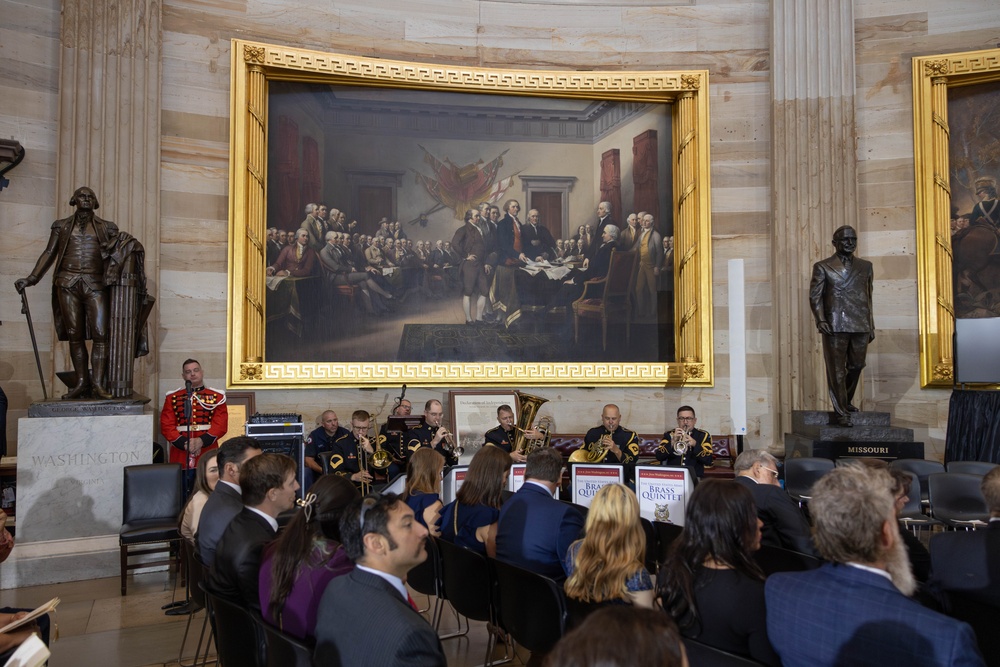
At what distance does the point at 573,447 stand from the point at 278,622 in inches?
319

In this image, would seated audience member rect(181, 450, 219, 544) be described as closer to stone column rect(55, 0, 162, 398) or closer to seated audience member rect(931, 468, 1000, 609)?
seated audience member rect(931, 468, 1000, 609)

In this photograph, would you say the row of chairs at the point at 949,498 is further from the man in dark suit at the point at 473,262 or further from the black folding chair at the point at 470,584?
the man in dark suit at the point at 473,262

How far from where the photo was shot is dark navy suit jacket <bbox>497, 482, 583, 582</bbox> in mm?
4586

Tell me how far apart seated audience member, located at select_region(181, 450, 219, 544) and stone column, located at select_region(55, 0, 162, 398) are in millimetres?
4734

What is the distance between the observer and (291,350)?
36.6 feet

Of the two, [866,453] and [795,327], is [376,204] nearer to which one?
[795,327]

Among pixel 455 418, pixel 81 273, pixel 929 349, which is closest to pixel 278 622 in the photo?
pixel 81 273

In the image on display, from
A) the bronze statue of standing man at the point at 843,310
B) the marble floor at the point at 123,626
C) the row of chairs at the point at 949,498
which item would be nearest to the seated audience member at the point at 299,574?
the marble floor at the point at 123,626

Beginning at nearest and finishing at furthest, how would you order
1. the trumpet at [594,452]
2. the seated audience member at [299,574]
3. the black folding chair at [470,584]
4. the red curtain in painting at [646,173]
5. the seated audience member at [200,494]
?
the seated audience member at [299,574] < the black folding chair at [470,584] < the seated audience member at [200,494] < the trumpet at [594,452] < the red curtain in painting at [646,173]

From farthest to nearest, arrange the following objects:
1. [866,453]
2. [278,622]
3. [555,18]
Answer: [555,18] → [866,453] → [278,622]

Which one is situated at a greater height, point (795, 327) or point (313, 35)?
point (313, 35)

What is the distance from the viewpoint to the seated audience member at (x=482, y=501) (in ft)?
17.3

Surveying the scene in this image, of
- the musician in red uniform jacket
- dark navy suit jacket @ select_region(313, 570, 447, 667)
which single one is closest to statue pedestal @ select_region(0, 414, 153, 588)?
the musician in red uniform jacket

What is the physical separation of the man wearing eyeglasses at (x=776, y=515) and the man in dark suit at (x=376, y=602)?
2.62 m
